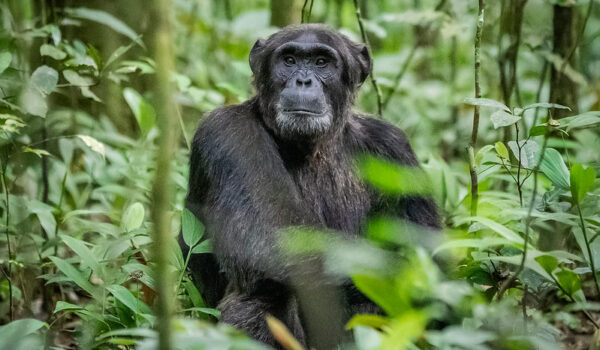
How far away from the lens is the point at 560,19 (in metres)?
5.83

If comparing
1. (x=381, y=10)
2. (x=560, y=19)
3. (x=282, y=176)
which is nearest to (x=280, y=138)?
(x=282, y=176)

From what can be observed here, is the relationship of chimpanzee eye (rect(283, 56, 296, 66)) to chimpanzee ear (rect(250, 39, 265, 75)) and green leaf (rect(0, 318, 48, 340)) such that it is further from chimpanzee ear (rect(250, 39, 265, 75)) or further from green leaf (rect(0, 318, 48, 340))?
green leaf (rect(0, 318, 48, 340))

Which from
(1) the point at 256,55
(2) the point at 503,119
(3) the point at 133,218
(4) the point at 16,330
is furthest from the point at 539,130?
(4) the point at 16,330

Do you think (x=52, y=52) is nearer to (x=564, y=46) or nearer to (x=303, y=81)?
(x=303, y=81)

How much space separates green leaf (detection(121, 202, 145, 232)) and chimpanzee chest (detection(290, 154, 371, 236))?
3.25ft

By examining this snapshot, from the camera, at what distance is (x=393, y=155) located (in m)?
4.94

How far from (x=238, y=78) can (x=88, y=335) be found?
18.3 feet

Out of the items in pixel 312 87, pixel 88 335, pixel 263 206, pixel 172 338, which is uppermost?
pixel 312 87

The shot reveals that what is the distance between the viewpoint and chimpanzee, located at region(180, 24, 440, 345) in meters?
4.14

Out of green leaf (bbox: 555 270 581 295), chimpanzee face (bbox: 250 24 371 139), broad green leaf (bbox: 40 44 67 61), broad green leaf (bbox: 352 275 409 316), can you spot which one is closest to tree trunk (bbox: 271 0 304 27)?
chimpanzee face (bbox: 250 24 371 139)

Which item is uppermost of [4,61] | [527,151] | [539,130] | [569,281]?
[4,61]

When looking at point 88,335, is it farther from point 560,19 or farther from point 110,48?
point 560,19

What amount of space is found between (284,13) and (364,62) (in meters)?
1.58

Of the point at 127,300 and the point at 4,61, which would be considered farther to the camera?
the point at 4,61
